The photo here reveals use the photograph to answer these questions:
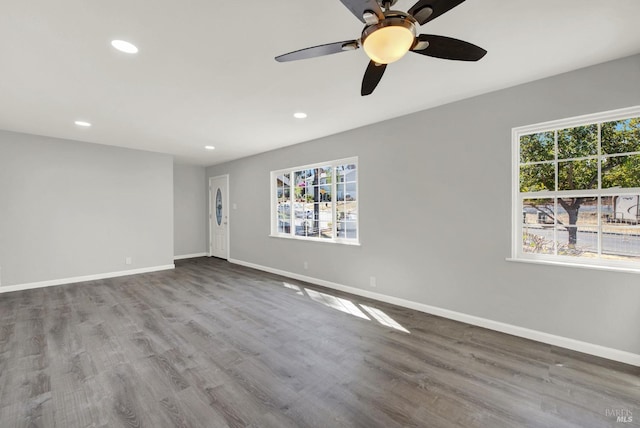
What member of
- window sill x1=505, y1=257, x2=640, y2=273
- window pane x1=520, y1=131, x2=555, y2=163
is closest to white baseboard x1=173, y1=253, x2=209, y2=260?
window sill x1=505, y1=257, x2=640, y2=273

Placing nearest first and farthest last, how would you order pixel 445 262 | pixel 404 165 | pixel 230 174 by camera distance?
pixel 445 262, pixel 404 165, pixel 230 174

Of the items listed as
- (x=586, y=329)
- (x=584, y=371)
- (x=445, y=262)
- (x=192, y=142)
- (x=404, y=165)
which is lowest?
(x=584, y=371)

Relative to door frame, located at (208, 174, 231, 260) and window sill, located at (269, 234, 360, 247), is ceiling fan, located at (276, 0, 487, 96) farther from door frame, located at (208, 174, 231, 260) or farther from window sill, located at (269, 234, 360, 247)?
door frame, located at (208, 174, 231, 260)

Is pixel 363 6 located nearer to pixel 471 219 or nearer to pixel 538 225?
pixel 471 219

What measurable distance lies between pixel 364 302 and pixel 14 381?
3.45 metres

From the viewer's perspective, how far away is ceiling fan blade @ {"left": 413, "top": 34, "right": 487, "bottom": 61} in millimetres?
1547

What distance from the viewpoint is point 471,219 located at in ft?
10.6

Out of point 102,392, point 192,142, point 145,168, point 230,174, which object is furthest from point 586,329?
point 145,168

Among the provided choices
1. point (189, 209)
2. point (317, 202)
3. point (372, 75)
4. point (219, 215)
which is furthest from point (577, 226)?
point (189, 209)

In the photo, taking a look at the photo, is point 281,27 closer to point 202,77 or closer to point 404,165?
point 202,77

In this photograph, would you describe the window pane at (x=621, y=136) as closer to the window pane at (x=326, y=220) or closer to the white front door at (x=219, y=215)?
the window pane at (x=326, y=220)

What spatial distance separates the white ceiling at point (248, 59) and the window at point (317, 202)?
1.02 meters

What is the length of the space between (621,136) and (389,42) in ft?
8.34

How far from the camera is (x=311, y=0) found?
1.71 m
